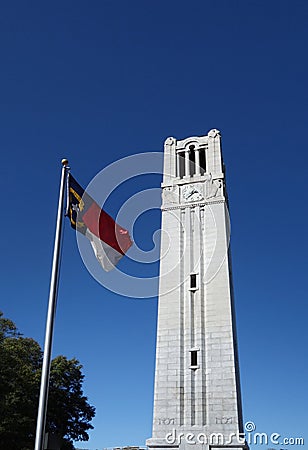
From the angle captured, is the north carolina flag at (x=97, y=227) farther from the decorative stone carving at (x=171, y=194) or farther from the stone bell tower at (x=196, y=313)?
the decorative stone carving at (x=171, y=194)

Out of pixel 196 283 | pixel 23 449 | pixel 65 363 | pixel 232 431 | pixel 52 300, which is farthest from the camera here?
pixel 65 363

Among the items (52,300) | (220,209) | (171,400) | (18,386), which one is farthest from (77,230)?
(18,386)

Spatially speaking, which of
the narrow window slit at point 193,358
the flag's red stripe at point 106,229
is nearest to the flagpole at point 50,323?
the flag's red stripe at point 106,229

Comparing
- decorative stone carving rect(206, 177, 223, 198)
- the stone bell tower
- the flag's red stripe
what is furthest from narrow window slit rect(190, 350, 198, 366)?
decorative stone carving rect(206, 177, 223, 198)

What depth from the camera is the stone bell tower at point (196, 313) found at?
32.0 metres

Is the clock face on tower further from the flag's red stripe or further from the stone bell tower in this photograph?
the flag's red stripe

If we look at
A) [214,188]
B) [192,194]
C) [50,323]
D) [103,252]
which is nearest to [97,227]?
[103,252]

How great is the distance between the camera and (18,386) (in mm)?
42375

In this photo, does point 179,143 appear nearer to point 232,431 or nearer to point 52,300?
point 232,431

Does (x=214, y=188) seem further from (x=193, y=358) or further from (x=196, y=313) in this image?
(x=193, y=358)

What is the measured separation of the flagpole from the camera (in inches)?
574

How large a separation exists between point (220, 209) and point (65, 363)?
25636 millimetres

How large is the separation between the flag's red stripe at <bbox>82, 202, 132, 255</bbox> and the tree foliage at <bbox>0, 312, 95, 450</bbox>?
928 inches

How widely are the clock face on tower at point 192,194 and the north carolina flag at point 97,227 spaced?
17002 mm
